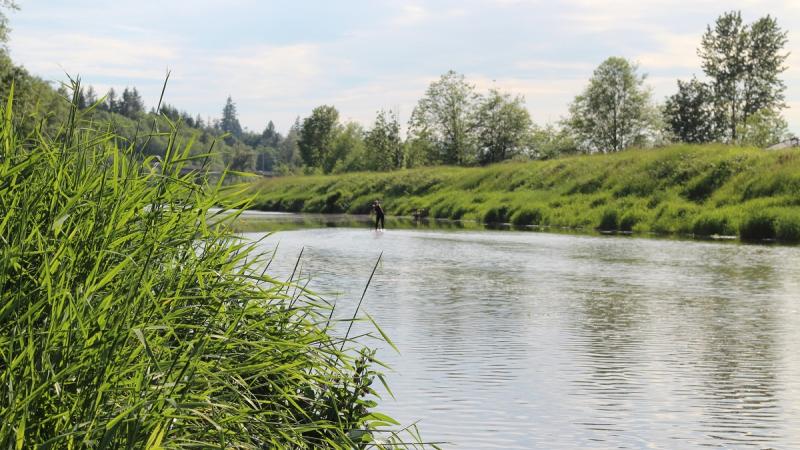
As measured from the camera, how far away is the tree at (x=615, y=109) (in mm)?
116812

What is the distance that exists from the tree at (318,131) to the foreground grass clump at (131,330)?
485ft

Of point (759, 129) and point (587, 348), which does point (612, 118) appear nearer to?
point (759, 129)

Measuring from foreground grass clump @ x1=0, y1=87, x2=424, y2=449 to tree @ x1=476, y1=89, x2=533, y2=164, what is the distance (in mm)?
106036

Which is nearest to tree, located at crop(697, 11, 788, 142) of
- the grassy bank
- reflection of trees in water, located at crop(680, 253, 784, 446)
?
the grassy bank

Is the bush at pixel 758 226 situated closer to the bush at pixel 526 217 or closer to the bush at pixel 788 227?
the bush at pixel 788 227

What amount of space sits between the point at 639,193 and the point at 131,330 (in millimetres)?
44950

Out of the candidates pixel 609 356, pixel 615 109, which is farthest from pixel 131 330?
pixel 615 109

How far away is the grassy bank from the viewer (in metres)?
39.3

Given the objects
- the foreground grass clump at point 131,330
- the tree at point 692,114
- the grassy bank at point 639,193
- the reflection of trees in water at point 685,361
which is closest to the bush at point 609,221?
the grassy bank at point 639,193

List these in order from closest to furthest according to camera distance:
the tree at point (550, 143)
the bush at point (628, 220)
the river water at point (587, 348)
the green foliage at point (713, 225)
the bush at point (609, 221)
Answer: the river water at point (587, 348), the green foliage at point (713, 225), the bush at point (628, 220), the bush at point (609, 221), the tree at point (550, 143)

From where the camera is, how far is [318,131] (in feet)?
516

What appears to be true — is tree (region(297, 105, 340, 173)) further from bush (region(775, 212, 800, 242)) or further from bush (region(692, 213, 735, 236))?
bush (region(775, 212, 800, 242))

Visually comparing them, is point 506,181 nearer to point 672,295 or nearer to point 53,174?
point 672,295

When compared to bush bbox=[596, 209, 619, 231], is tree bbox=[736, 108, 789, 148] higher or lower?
higher
